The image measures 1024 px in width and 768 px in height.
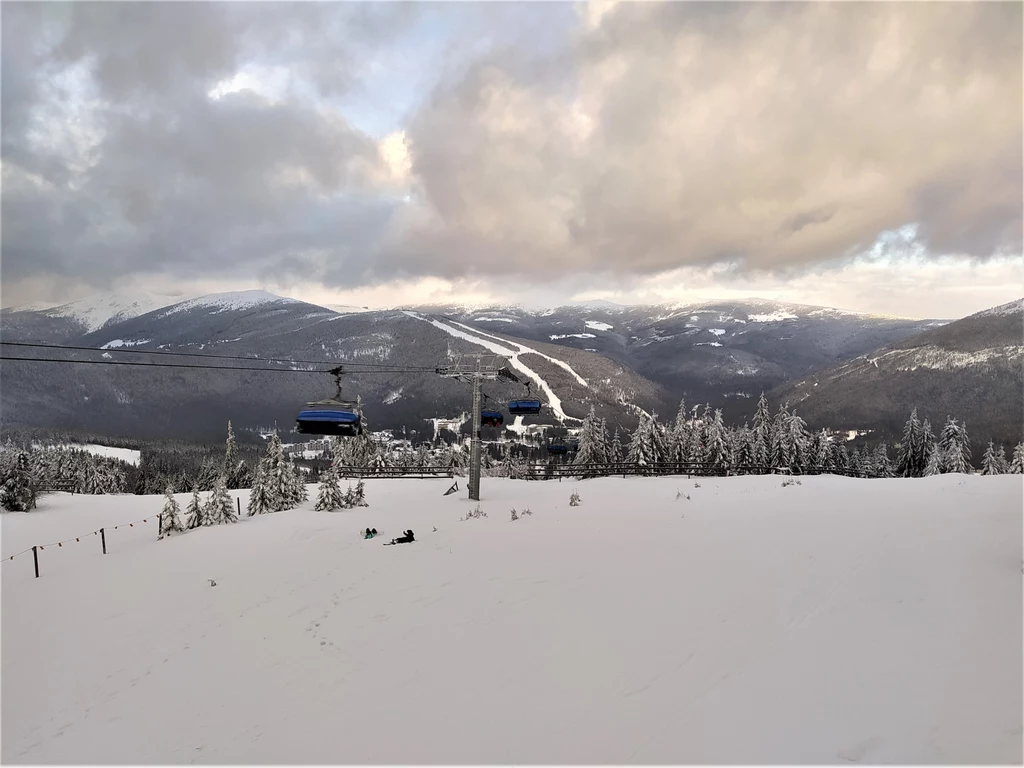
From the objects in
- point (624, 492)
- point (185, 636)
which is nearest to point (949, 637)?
point (185, 636)

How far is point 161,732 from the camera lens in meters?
6.65

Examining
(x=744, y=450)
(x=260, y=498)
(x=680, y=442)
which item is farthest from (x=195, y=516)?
(x=744, y=450)

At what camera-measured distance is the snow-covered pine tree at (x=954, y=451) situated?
4794cm

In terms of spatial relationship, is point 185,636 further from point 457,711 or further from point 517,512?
point 517,512

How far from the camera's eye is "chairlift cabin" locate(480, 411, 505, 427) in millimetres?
21567

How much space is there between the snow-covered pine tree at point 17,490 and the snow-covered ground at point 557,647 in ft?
54.7

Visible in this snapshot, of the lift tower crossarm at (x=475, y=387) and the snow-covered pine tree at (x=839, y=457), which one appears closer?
the lift tower crossarm at (x=475, y=387)

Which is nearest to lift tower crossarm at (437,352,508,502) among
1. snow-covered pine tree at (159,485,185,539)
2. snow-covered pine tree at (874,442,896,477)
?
snow-covered pine tree at (159,485,185,539)

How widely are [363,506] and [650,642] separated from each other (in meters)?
17.4

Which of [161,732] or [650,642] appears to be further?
[650,642]

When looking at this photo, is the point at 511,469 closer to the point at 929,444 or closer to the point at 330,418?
the point at 330,418

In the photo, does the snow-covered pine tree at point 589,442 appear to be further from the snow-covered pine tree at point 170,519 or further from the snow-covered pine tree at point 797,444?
the snow-covered pine tree at point 170,519

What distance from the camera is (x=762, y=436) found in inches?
2048

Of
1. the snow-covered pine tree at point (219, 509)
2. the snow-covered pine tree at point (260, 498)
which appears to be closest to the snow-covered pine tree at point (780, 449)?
the snow-covered pine tree at point (260, 498)
